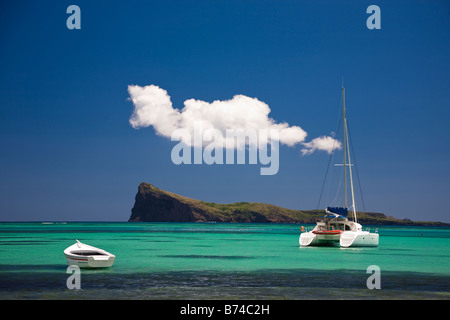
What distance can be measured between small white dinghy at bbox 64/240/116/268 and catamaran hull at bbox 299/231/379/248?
29.5 m

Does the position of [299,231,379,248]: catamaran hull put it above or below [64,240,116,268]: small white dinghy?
below

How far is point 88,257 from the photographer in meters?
28.6

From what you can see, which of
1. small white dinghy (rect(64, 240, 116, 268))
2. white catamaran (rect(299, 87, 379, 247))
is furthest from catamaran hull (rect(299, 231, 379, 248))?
small white dinghy (rect(64, 240, 116, 268))

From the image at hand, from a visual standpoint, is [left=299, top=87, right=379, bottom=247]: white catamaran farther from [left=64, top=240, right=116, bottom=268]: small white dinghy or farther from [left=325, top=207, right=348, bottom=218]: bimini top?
[left=64, top=240, right=116, bottom=268]: small white dinghy

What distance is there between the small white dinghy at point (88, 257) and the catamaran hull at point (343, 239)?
2952 centimetres

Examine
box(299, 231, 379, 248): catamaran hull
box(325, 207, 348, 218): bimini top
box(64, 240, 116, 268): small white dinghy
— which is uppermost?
box(325, 207, 348, 218): bimini top

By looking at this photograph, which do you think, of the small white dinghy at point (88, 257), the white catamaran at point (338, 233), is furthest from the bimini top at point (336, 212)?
the small white dinghy at point (88, 257)

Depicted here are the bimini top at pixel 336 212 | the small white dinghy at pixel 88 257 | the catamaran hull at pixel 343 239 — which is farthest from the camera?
the bimini top at pixel 336 212

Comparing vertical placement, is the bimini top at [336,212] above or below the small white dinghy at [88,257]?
above

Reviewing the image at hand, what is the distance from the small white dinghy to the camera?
28625 millimetres

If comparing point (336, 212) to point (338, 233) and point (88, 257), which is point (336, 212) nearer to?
point (338, 233)

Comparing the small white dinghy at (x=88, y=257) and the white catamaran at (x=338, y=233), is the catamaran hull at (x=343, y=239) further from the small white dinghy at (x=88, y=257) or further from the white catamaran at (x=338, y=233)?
the small white dinghy at (x=88, y=257)

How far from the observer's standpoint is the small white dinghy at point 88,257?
2862 cm

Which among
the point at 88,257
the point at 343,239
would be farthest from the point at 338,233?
the point at 88,257
